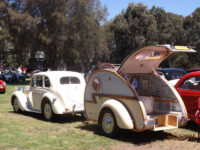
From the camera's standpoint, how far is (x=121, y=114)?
6.45 meters

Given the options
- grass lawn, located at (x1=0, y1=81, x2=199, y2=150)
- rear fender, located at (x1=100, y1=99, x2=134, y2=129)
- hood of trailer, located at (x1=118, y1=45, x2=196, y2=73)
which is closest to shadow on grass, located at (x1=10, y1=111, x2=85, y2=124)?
grass lawn, located at (x1=0, y1=81, x2=199, y2=150)

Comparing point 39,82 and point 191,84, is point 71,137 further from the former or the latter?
point 191,84

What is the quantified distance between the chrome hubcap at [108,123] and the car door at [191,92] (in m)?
2.28

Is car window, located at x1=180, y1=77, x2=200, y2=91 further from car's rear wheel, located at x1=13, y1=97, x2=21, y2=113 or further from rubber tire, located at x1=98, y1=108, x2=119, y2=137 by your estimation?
car's rear wheel, located at x1=13, y1=97, x2=21, y2=113

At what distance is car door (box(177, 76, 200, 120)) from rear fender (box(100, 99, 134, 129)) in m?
2.13

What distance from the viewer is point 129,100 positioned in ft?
21.3

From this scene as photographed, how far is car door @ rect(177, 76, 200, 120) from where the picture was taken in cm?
752

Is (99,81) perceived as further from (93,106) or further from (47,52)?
(47,52)

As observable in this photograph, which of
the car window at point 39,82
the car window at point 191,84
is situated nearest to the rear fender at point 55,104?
the car window at point 39,82

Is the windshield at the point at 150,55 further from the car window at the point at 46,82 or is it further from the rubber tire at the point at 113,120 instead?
the car window at the point at 46,82

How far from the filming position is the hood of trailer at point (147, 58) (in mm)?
6289

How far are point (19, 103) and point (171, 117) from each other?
5.95 m

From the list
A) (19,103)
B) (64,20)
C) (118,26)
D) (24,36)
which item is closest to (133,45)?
(118,26)

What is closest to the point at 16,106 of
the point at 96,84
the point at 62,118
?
the point at 62,118
